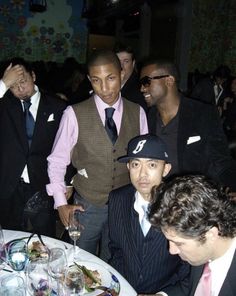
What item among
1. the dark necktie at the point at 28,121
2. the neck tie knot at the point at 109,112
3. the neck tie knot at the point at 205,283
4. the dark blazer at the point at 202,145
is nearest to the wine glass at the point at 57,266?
the neck tie knot at the point at 205,283

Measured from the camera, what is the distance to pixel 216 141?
2.27 metres

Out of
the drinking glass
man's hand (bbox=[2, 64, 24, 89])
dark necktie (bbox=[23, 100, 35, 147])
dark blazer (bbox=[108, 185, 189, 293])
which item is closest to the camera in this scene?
the drinking glass

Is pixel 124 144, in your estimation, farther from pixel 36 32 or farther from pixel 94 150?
pixel 36 32

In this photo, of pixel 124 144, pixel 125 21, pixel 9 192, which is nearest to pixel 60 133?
pixel 124 144

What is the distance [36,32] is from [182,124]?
19.3ft

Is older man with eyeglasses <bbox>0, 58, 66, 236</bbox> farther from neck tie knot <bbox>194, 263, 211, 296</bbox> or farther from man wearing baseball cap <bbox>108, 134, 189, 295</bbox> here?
neck tie knot <bbox>194, 263, 211, 296</bbox>

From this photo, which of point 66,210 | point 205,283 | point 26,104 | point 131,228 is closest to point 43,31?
point 26,104

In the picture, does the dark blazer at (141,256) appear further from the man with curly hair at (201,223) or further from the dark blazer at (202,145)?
the dark blazer at (202,145)

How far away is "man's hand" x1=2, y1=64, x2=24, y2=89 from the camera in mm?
2383

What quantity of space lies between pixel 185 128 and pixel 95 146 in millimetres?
603

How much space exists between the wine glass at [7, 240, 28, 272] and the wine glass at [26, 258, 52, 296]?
0.14 metres

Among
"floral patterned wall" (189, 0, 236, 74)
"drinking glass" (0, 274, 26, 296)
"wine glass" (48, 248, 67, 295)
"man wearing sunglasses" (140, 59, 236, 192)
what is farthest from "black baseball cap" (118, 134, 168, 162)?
"floral patterned wall" (189, 0, 236, 74)

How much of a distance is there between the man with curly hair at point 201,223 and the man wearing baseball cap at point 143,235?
384mm

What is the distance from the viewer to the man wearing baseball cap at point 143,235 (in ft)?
5.70
